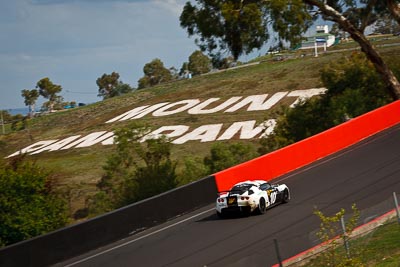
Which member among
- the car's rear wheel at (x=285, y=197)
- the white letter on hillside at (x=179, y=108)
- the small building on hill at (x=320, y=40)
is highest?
the small building on hill at (x=320, y=40)

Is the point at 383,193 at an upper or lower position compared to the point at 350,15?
lower

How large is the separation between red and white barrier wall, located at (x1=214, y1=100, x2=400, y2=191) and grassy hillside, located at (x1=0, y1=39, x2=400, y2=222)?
13537mm

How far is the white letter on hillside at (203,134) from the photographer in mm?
54375

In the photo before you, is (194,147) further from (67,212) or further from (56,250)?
(56,250)

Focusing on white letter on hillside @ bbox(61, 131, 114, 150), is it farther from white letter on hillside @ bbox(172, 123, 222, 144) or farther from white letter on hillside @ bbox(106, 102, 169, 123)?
white letter on hillside @ bbox(172, 123, 222, 144)

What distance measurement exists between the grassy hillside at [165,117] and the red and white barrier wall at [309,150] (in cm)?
1354

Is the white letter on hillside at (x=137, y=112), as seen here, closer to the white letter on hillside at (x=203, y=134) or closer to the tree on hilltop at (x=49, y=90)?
the white letter on hillside at (x=203, y=134)

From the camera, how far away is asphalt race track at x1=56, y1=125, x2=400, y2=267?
54.0ft

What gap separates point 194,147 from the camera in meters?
51.8

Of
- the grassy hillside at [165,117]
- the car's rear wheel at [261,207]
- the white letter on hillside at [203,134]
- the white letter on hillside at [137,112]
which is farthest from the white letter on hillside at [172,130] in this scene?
the car's rear wheel at [261,207]

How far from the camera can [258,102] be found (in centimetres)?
6203

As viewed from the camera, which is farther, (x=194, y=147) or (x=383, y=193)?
(x=194, y=147)

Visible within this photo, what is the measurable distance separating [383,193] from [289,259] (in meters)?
8.06

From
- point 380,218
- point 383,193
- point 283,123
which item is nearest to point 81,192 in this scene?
point 283,123
